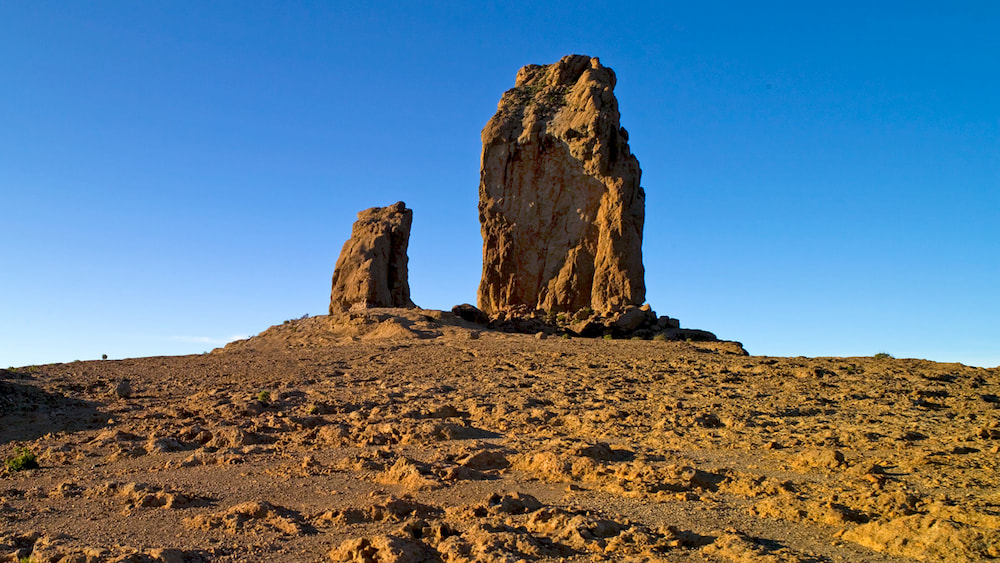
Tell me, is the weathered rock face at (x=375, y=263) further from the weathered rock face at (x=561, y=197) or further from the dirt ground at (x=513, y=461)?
the dirt ground at (x=513, y=461)

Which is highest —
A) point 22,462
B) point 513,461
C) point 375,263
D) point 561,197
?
point 561,197

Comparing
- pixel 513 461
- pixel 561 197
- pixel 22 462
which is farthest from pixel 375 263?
pixel 513 461

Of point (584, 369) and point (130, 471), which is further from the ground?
point (584, 369)

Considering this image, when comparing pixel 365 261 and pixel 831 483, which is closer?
pixel 831 483

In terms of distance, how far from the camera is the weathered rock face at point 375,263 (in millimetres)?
29406

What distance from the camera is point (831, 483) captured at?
7586 mm

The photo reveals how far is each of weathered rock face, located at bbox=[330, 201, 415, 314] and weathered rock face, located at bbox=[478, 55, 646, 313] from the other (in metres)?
3.59

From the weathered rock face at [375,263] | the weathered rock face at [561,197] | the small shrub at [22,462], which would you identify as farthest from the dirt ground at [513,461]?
the weathered rock face at [375,263]

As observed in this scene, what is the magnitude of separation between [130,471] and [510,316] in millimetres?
20268

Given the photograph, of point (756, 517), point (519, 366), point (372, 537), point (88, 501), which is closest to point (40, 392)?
point (88, 501)

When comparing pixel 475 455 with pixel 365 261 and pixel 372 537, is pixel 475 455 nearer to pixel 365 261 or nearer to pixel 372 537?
pixel 372 537

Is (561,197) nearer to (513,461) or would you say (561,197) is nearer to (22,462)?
(513,461)

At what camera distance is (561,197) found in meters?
30.9

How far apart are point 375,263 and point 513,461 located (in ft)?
70.8
